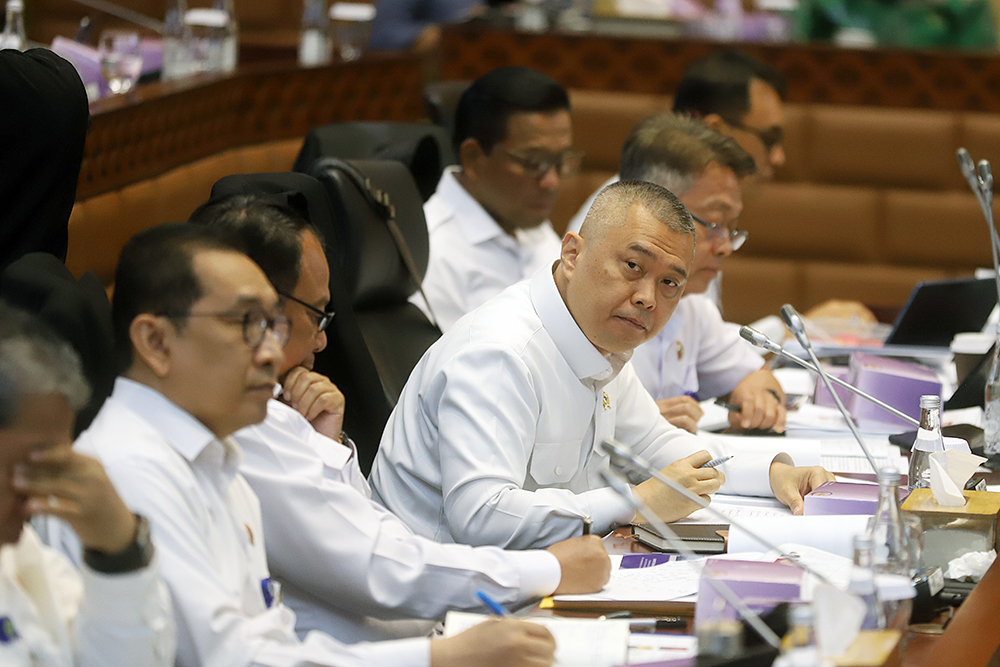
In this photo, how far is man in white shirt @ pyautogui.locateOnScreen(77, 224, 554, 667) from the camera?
129 cm

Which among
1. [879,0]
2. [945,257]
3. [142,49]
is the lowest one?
[945,257]

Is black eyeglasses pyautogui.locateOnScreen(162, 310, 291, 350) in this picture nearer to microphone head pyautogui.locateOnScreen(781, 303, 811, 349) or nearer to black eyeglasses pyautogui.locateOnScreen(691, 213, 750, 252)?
microphone head pyautogui.locateOnScreen(781, 303, 811, 349)

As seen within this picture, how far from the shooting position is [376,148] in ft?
10.3

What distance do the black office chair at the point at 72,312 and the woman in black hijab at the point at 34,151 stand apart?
22.1 inches

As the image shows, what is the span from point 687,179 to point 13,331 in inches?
71.9

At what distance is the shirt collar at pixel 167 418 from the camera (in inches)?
52.6

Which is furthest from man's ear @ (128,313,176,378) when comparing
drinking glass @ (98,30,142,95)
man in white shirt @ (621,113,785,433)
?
drinking glass @ (98,30,142,95)

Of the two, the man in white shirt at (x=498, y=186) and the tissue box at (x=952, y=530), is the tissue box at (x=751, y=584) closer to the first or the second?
the tissue box at (x=952, y=530)

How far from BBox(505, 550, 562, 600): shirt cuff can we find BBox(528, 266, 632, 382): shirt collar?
457 mm

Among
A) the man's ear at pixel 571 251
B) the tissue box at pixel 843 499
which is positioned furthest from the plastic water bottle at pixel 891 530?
the man's ear at pixel 571 251

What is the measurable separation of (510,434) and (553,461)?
0.14 meters

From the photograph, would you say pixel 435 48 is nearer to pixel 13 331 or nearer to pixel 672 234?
pixel 672 234

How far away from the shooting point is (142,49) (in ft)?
13.3

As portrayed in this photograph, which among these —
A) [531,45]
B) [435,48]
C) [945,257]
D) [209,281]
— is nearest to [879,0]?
[945,257]
